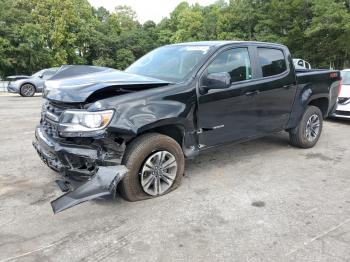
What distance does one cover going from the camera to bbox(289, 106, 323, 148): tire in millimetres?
6410

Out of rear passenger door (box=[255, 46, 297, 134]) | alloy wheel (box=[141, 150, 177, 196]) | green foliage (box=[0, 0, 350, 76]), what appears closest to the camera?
alloy wheel (box=[141, 150, 177, 196])

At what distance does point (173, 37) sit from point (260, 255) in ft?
193

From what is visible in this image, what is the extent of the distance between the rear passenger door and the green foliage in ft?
90.1

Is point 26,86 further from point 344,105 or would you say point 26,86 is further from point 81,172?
point 81,172

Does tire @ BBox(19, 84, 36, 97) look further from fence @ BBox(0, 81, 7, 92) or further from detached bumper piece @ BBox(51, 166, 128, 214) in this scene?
detached bumper piece @ BBox(51, 166, 128, 214)

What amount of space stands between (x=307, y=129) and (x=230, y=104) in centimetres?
222

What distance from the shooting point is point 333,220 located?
12.8ft

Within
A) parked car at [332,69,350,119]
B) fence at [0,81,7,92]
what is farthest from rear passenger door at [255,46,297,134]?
fence at [0,81,7,92]

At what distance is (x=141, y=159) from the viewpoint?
4.09m

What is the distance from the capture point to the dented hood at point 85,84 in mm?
3959

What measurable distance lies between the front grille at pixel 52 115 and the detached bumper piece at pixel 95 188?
0.71 metres

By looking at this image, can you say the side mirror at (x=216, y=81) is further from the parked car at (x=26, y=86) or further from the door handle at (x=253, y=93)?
the parked car at (x=26, y=86)

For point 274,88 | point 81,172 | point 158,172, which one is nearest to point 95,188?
point 81,172

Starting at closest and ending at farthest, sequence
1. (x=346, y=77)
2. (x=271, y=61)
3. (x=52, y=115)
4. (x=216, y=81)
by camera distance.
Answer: (x=52, y=115) < (x=216, y=81) < (x=271, y=61) < (x=346, y=77)
